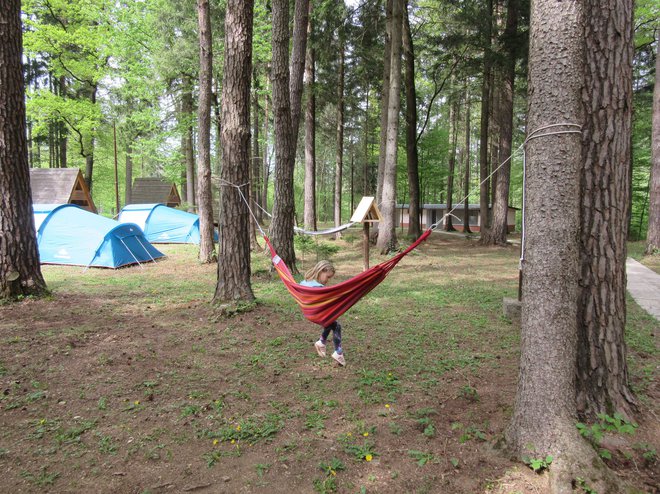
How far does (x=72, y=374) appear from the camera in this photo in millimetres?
3254

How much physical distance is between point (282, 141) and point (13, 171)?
13.3 ft

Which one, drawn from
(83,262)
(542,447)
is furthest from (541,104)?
(83,262)

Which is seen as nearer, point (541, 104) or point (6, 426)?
point (541, 104)

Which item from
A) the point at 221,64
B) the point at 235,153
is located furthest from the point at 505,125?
the point at 235,153

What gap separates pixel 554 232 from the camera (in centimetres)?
202

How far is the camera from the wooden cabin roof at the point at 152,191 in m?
23.7

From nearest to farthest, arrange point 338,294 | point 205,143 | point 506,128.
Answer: point 338,294, point 205,143, point 506,128

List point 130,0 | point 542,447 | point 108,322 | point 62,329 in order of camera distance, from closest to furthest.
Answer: point 542,447 → point 62,329 → point 108,322 → point 130,0

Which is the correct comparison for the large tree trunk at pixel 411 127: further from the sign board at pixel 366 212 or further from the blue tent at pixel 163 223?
the blue tent at pixel 163 223

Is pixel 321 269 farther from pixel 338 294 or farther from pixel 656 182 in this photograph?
pixel 656 182

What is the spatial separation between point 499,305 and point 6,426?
553 cm

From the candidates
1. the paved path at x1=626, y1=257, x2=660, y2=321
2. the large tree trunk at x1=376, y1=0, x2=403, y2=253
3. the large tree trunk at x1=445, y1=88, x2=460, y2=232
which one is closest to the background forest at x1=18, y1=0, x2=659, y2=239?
the large tree trunk at x1=376, y1=0, x2=403, y2=253

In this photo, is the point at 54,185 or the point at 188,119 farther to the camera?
the point at 54,185

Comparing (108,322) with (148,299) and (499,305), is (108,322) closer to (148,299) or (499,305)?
(148,299)
